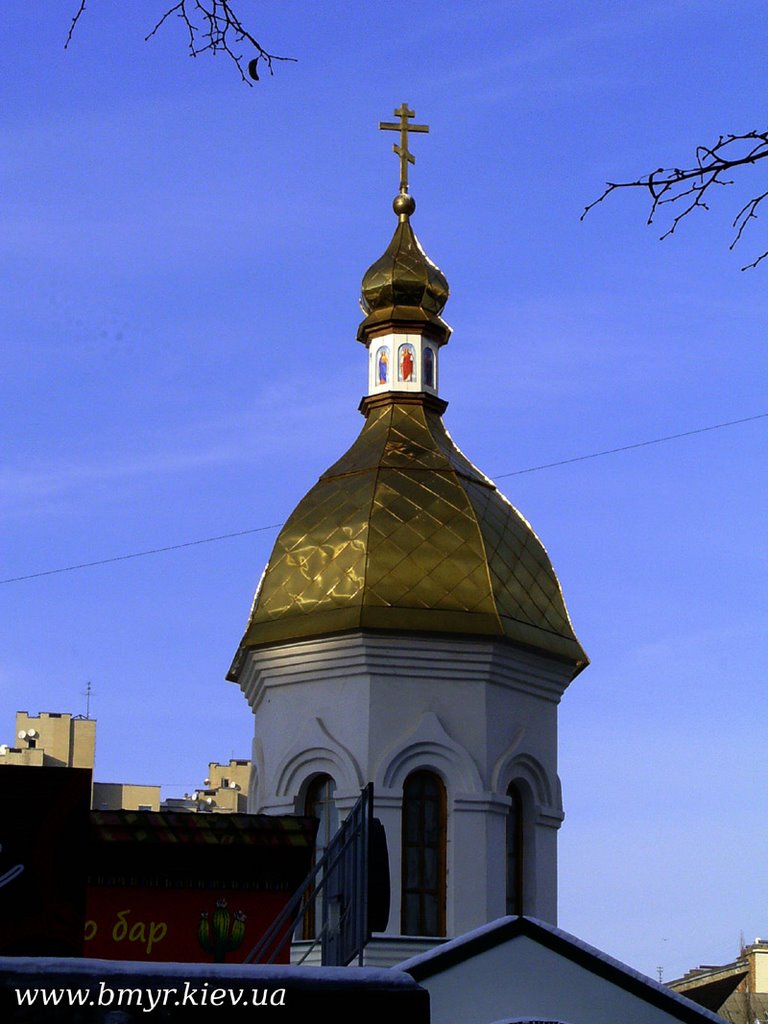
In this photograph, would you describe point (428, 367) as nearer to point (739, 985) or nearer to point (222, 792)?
point (739, 985)

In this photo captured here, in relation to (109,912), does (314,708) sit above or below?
above

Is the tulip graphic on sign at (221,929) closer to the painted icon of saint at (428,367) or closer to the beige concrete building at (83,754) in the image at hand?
the painted icon of saint at (428,367)

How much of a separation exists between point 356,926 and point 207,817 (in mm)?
1538

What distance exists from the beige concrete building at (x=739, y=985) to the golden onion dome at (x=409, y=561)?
10822mm

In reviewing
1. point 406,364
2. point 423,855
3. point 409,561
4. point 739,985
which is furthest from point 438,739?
point 739,985

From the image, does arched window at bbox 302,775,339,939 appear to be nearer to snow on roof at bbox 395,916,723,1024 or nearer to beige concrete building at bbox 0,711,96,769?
snow on roof at bbox 395,916,723,1024

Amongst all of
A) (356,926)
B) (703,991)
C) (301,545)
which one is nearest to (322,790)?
(301,545)

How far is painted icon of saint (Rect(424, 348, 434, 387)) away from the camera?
65.6 feet

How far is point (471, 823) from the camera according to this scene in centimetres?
1739

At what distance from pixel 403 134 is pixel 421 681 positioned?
19.7 ft

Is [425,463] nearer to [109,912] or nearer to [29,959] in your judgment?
[109,912]

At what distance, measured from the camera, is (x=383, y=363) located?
65.8ft

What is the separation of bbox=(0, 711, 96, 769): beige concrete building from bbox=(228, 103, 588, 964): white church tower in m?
29.3

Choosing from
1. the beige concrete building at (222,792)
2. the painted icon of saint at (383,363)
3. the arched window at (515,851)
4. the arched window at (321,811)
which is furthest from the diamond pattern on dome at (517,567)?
the beige concrete building at (222,792)
